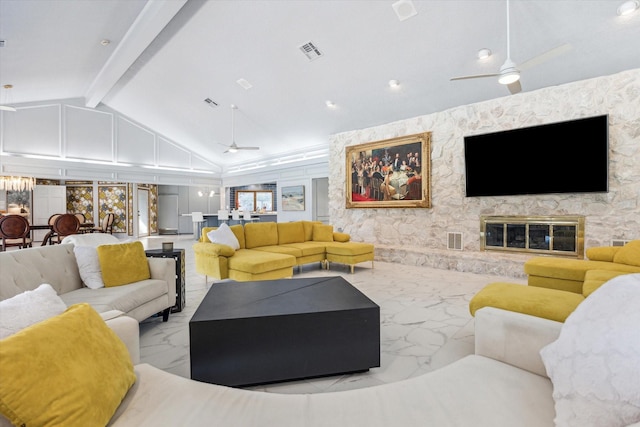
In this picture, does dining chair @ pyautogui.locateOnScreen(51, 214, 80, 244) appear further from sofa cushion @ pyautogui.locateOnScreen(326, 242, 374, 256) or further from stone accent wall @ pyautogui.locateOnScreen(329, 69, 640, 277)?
stone accent wall @ pyautogui.locateOnScreen(329, 69, 640, 277)

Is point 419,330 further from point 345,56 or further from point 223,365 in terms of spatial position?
point 345,56

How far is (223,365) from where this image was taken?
5.91 ft

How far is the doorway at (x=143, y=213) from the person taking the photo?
11990mm

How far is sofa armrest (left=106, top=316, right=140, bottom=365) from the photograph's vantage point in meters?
1.40

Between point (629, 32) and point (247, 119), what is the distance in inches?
266

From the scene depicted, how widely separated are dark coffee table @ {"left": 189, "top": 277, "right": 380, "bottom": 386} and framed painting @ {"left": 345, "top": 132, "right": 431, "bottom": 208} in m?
4.32

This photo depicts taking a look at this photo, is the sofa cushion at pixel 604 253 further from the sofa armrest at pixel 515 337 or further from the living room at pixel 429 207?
the sofa armrest at pixel 515 337

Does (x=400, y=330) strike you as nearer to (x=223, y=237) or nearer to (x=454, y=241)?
(x=223, y=237)

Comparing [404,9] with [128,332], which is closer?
[128,332]

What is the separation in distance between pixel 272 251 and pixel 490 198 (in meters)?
3.69

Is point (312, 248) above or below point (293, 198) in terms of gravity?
below

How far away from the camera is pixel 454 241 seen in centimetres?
561

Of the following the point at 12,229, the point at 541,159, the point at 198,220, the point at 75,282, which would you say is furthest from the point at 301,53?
the point at 198,220

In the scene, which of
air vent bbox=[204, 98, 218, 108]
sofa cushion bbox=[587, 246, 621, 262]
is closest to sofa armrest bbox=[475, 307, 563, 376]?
sofa cushion bbox=[587, 246, 621, 262]
